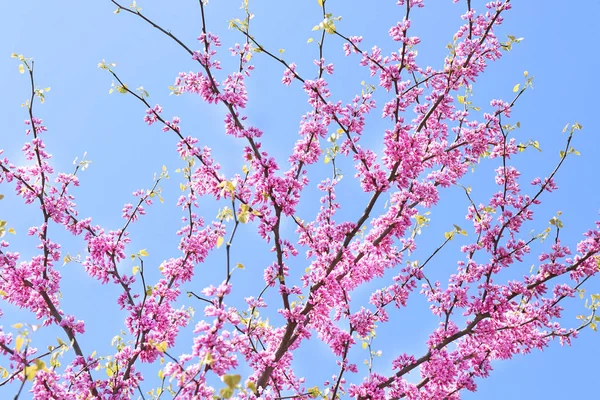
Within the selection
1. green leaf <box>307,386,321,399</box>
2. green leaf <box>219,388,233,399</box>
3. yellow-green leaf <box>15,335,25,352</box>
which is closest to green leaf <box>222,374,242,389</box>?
green leaf <box>219,388,233,399</box>

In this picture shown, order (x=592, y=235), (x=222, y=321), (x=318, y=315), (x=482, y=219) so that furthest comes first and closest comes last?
(x=482, y=219) → (x=592, y=235) → (x=318, y=315) → (x=222, y=321)

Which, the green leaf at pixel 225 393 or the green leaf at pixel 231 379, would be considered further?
the green leaf at pixel 225 393

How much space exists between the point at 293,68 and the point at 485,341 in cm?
422

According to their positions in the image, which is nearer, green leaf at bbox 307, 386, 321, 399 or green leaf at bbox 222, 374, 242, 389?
green leaf at bbox 222, 374, 242, 389

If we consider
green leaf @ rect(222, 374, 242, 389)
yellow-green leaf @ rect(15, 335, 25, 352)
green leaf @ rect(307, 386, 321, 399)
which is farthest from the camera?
green leaf @ rect(307, 386, 321, 399)

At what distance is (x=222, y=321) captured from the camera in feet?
11.9

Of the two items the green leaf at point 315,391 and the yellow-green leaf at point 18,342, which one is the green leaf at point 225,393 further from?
the green leaf at point 315,391

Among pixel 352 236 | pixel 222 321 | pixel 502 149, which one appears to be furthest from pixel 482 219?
pixel 222 321

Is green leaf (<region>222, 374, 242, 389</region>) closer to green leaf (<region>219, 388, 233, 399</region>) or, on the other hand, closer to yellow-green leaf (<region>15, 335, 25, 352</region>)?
green leaf (<region>219, 388, 233, 399</region>)

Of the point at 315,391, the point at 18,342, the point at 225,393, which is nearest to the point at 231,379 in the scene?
the point at 225,393

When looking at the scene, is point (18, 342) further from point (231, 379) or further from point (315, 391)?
point (315, 391)

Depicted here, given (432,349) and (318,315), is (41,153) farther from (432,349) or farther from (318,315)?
(432,349)

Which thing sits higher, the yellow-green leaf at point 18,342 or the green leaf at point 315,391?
the green leaf at point 315,391

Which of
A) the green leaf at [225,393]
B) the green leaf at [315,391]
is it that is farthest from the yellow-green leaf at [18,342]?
the green leaf at [315,391]
